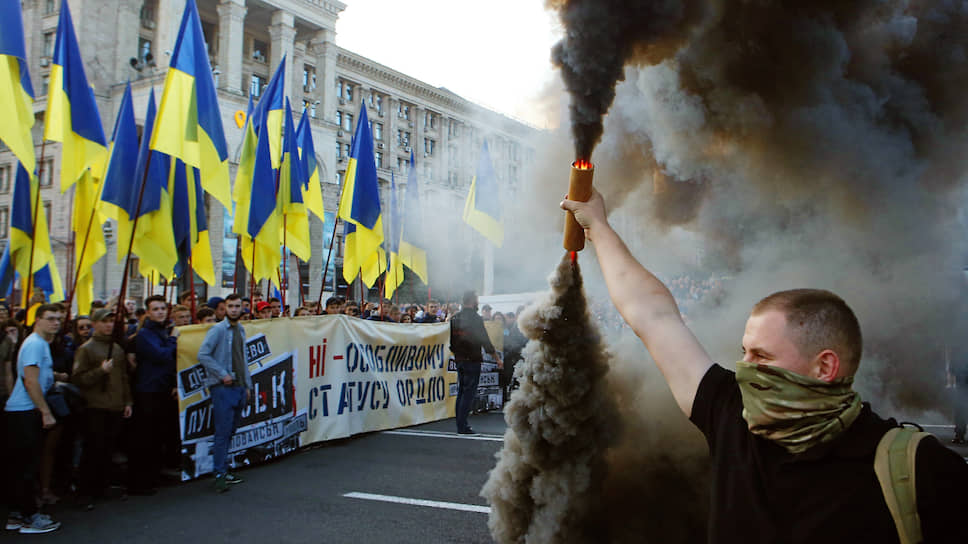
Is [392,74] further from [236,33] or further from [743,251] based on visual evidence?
[743,251]

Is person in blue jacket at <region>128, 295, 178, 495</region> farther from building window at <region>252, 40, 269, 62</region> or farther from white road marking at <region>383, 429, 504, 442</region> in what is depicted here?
building window at <region>252, 40, 269, 62</region>

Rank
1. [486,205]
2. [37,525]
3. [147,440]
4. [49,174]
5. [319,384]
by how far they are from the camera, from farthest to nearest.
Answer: [49,174] → [486,205] → [319,384] → [147,440] → [37,525]

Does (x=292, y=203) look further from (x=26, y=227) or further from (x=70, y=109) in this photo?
(x=26, y=227)

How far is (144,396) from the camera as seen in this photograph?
679cm

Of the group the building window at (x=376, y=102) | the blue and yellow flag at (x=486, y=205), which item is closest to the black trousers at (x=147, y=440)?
the blue and yellow flag at (x=486, y=205)

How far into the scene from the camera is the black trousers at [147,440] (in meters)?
6.50

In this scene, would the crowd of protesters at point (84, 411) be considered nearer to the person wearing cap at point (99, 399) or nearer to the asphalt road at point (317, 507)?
the person wearing cap at point (99, 399)

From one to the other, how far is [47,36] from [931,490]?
51.3m

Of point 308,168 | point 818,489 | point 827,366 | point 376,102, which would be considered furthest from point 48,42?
point 818,489

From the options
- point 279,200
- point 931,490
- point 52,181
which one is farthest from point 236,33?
point 931,490

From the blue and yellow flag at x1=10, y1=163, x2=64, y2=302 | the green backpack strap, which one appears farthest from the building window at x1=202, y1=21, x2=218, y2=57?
the green backpack strap

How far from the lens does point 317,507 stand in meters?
5.82

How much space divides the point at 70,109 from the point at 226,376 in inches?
171

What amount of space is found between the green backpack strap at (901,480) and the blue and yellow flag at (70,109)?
364 inches
